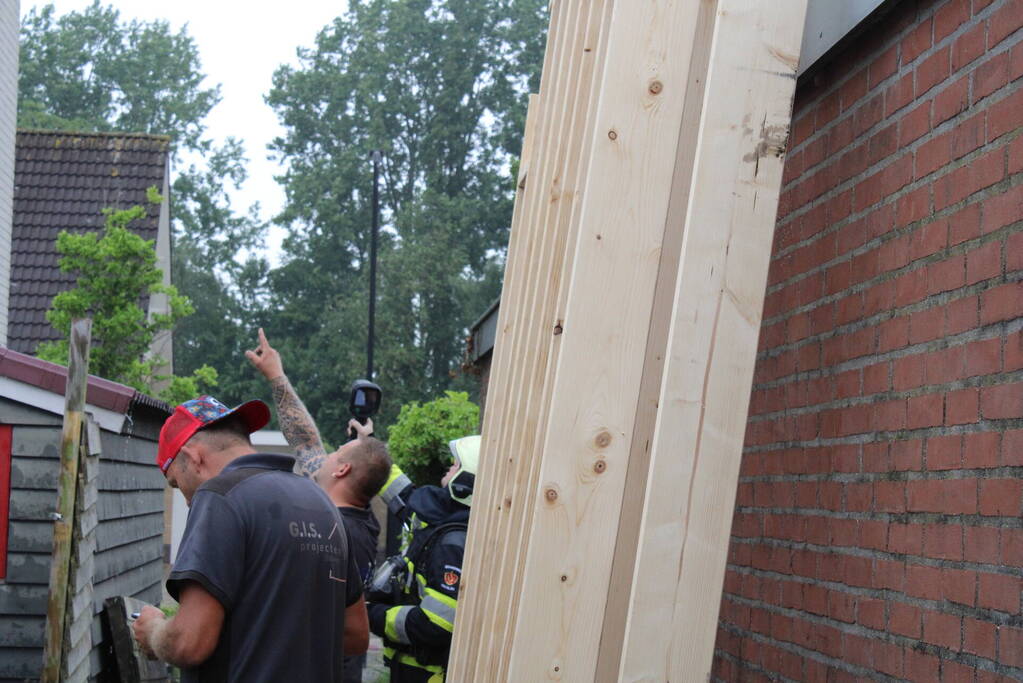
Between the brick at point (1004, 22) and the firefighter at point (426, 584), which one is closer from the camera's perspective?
the brick at point (1004, 22)

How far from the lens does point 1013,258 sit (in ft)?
7.20

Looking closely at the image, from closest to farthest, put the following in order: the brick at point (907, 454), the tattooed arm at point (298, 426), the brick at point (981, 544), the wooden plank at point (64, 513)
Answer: the brick at point (981, 544)
the brick at point (907, 454)
the tattooed arm at point (298, 426)
the wooden plank at point (64, 513)

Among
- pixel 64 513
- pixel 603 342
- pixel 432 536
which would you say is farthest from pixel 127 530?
pixel 603 342

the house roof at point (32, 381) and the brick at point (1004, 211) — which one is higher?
the brick at point (1004, 211)

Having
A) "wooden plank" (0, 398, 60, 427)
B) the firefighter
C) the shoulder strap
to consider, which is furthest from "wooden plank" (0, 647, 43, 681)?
the shoulder strap

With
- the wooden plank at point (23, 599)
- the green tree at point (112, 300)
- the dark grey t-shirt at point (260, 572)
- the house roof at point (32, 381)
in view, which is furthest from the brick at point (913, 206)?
the green tree at point (112, 300)

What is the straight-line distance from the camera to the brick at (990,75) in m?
2.27

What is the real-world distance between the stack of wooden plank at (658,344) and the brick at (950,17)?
0.97 feet

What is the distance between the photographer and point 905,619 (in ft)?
8.34

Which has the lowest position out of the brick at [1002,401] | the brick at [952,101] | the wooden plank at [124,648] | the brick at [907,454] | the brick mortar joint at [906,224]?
the wooden plank at [124,648]

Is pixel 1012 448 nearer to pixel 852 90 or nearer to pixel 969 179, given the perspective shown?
pixel 969 179

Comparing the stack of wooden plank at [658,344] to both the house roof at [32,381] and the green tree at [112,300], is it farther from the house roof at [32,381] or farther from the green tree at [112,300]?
the green tree at [112,300]

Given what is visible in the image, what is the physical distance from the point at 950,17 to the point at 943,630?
129 centimetres

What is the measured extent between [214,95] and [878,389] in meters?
53.7
